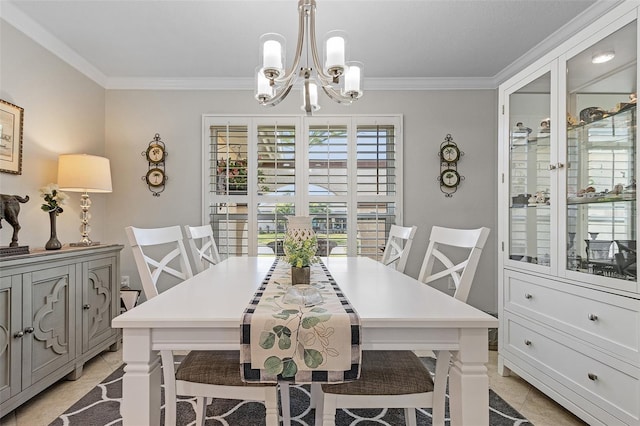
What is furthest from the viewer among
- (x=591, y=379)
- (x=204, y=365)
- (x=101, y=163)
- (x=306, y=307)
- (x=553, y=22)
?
(x=101, y=163)

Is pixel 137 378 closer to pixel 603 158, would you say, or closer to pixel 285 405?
pixel 285 405

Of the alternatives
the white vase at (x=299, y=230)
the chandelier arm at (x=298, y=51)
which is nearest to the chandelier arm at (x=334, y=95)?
the chandelier arm at (x=298, y=51)

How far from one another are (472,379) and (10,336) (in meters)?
2.24

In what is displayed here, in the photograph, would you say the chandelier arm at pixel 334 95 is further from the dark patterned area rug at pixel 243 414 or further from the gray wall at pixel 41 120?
the gray wall at pixel 41 120

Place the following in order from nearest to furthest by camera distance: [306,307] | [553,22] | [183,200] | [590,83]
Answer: [306,307] < [590,83] < [553,22] < [183,200]

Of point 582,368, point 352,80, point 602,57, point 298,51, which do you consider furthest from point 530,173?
point 298,51

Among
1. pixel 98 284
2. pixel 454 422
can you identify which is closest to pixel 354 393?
pixel 454 422

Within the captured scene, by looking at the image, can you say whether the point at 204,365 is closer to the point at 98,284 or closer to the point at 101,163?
the point at 98,284

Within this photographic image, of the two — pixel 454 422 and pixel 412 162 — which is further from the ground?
pixel 412 162

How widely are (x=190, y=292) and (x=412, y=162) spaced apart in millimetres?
2853

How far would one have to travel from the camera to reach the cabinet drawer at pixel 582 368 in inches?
64.6

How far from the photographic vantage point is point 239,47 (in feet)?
9.89

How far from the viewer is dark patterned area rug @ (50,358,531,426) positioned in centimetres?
192

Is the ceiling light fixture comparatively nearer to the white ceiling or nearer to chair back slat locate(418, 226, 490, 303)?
the white ceiling
